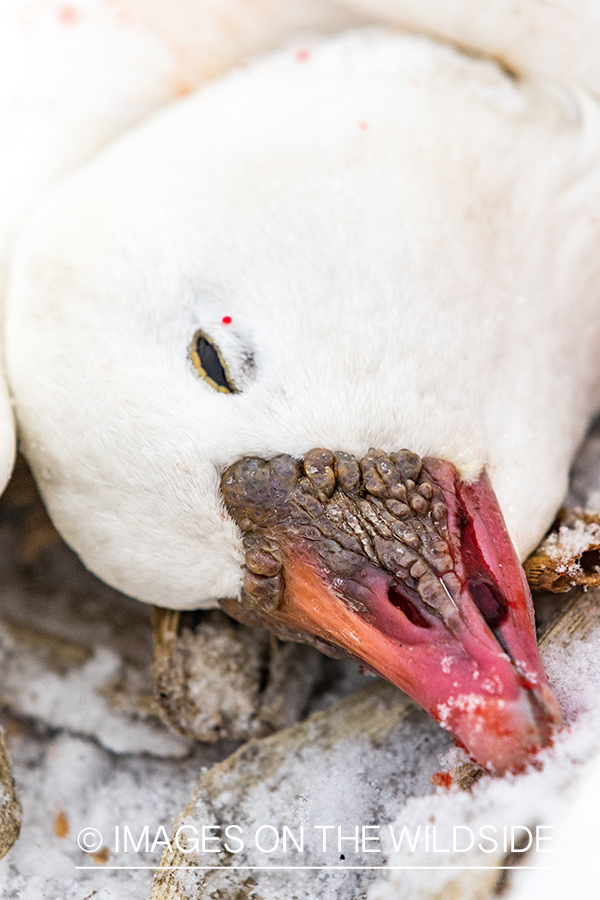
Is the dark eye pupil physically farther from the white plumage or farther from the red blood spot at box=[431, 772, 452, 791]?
the red blood spot at box=[431, 772, 452, 791]

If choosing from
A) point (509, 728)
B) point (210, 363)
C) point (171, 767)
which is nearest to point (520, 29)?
point (210, 363)

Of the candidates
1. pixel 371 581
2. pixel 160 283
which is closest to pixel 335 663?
pixel 371 581

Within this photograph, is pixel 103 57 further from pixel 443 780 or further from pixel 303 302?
pixel 443 780

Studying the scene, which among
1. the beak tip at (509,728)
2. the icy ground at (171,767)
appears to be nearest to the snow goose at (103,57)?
the icy ground at (171,767)

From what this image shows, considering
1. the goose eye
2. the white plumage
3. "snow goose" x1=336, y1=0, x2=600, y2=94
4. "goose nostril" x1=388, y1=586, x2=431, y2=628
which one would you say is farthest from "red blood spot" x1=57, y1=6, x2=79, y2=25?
"goose nostril" x1=388, y1=586, x2=431, y2=628

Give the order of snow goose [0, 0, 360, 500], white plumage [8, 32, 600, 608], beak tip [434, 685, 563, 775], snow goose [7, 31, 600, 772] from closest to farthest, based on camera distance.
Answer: beak tip [434, 685, 563, 775] < snow goose [7, 31, 600, 772] < white plumage [8, 32, 600, 608] < snow goose [0, 0, 360, 500]

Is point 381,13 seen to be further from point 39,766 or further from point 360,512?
point 39,766
